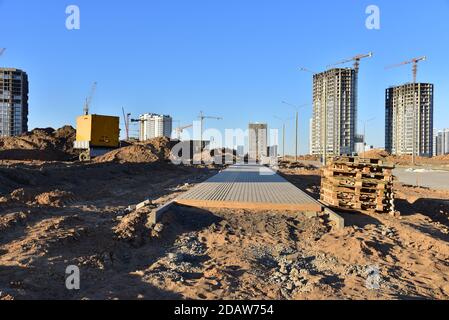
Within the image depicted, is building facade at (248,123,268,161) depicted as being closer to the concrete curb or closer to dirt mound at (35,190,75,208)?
dirt mound at (35,190,75,208)

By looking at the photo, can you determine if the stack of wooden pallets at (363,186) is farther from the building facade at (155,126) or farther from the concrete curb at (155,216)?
the building facade at (155,126)

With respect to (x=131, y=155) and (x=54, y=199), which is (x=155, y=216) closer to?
(x=54, y=199)

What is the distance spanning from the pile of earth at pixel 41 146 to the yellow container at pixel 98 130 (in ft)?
28.8

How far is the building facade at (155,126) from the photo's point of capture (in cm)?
14870

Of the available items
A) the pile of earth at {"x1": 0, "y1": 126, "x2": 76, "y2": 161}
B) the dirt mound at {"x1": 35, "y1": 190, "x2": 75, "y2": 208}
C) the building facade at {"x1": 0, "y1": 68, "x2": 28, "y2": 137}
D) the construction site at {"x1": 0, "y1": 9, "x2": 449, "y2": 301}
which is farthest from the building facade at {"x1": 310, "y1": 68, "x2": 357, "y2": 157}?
the building facade at {"x1": 0, "y1": 68, "x2": 28, "y2": 137}

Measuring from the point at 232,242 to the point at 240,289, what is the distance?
117 inches

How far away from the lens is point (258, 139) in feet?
384

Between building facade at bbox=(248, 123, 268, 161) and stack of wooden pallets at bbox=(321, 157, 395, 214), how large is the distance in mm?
101210

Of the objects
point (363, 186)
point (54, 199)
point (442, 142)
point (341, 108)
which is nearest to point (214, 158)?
point (341, 108)

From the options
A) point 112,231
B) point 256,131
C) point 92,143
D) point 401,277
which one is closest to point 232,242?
point 112,231

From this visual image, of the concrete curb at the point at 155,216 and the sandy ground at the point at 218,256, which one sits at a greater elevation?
the concrete curb at the point at 155,216

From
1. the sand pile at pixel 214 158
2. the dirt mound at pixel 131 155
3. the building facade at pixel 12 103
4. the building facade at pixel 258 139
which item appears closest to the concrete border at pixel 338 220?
the dirt mound at pixel 131 155

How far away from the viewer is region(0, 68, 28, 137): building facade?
3524 inches

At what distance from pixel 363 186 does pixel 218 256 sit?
7797 mm
